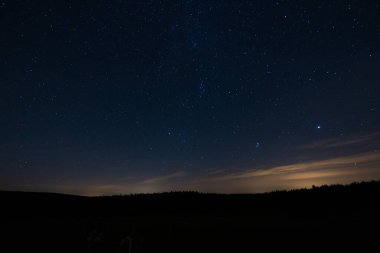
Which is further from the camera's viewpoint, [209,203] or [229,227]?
[209,203]

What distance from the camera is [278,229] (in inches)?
516

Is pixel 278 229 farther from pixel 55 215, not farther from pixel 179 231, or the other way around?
→ pixel 55 215

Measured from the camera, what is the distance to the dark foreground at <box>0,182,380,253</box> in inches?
438

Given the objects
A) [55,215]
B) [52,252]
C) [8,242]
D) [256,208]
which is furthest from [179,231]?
[55,215]

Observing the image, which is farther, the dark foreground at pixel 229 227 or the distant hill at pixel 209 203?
the distant hill at pixel 209 203

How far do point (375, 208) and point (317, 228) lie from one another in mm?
5339

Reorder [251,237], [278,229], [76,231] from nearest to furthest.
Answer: [251,237] < [278,229] < [76,231]

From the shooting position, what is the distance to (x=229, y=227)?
14297 millimetres

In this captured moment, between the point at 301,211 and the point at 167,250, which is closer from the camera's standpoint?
the point at 167,250

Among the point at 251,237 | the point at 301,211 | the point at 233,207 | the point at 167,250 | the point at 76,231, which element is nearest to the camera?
the point at 167,250

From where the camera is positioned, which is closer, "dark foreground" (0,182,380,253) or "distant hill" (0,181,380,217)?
"dark foreground" (0,182,380,253)

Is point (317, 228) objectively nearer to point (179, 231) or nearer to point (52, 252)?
point (179, 231)

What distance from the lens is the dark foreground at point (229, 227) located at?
11.1 m

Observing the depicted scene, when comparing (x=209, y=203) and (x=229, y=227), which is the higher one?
(x=209, y=203)
